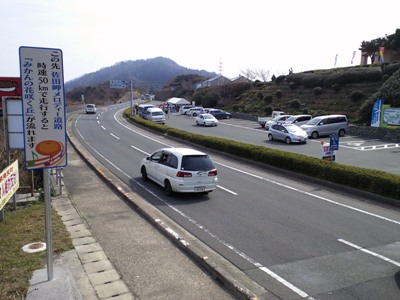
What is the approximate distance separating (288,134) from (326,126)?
16.3ft

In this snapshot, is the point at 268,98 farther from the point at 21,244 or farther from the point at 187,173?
the point at 21,244

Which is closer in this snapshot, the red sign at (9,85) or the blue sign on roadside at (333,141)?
the blue sign on roadside at (333,141)

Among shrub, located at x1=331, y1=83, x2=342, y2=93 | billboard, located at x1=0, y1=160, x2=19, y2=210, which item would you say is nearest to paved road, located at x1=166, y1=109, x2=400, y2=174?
billboard, located at x1=0, y1=160, x2=19, y2=210

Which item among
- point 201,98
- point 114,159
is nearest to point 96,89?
point 201,98

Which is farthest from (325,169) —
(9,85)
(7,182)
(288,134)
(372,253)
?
(9,85)

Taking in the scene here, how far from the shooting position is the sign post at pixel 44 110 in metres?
Answer: 5.86

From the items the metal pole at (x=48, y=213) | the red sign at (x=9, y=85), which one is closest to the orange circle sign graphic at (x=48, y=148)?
the metal pole at (x=48, y=213)

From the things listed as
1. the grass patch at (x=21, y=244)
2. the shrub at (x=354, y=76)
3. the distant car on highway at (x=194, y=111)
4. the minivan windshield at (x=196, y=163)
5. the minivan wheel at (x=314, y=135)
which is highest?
the shrub at (x=354, y=76)

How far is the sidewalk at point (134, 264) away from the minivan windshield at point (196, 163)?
2.06 metres

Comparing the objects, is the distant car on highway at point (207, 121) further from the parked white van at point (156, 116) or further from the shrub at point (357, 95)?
the shrub at point (357, 95)

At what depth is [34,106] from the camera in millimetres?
5977

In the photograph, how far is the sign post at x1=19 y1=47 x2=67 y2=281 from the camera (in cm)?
586

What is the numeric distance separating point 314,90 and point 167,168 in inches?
1648

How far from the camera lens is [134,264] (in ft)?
24.7
